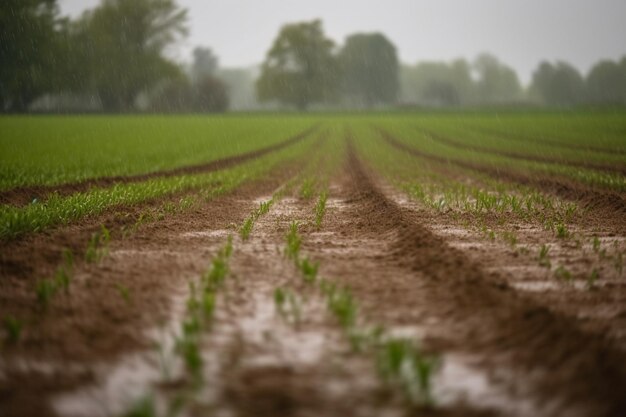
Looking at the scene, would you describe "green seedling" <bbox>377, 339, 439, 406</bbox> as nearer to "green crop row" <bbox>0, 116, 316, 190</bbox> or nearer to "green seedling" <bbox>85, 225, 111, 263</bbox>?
"green seedling" <bbox>85, 225, 111, 263</bbox>

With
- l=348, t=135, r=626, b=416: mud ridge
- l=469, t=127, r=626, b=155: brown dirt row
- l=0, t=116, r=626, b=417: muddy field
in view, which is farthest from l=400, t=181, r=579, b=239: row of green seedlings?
l=469, t=127, r=626, b=155: brown dirt row

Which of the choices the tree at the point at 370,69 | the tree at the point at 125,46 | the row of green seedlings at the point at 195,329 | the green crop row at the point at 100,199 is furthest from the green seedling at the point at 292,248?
the tree at the point at 370,69

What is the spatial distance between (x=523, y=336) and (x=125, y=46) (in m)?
74.0

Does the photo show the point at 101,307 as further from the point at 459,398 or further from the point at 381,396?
the point at 459,398

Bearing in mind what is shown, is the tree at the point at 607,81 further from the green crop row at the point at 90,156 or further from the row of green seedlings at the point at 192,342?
the row of green seedlings at the point at 192,342

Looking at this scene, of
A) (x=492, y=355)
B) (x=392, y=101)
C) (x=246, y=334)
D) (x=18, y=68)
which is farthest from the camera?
(x=392, y=101)

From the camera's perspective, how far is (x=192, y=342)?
→ 290 centimetres

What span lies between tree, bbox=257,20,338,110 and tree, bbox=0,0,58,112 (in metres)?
35.7

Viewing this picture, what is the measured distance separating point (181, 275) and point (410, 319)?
7.63 ft

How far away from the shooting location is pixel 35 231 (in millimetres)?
5750

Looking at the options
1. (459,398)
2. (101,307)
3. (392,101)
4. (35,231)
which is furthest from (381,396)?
(392,101)

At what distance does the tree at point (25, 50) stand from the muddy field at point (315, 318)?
55.5 meters

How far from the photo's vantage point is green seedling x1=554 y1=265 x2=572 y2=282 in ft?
14.0

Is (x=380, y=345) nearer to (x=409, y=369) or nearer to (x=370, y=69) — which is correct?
(x=409, y=369)
